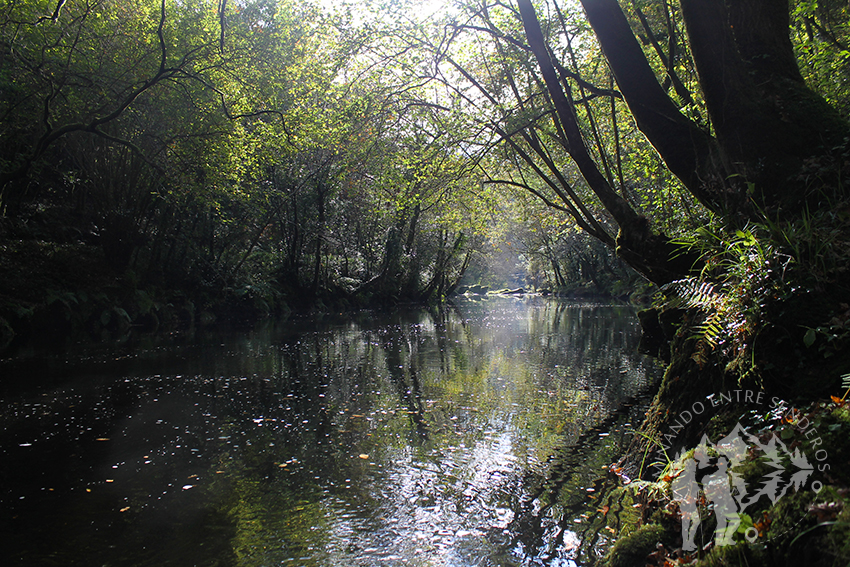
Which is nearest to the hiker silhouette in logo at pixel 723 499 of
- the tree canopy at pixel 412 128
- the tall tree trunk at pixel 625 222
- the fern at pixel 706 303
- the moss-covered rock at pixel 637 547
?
the moss-covered rock at pixel 637 547

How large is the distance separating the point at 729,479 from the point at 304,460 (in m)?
4.15

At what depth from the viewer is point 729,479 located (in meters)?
2.87

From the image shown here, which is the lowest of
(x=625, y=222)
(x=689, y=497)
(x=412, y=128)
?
(x=689, y=497)

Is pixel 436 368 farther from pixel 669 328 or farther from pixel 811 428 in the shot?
pixel 811 428

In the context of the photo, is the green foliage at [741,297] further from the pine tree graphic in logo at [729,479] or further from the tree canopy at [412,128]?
the pine tree graphic in logo at [729,479]

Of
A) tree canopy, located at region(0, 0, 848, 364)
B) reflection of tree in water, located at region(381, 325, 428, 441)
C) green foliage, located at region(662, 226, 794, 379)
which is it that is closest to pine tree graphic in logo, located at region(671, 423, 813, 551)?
green foliage, located at region(662, 226, 794, 379)

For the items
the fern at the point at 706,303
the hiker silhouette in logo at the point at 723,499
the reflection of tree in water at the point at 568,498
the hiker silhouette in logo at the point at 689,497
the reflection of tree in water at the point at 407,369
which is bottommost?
the reflection of tree in water at the point at 568,498

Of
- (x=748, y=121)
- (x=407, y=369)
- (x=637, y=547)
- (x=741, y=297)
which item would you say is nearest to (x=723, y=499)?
(x=637, y=547)

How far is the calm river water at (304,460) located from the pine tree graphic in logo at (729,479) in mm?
928

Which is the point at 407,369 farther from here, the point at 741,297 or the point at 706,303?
the point at 741,297

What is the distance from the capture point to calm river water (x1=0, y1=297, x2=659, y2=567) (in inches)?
151

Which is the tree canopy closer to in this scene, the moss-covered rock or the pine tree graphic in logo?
the pine tree graphic in logo

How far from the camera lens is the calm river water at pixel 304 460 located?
382cm

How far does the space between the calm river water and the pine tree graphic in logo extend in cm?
93
